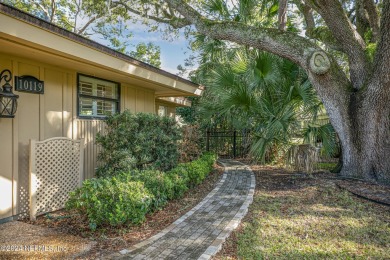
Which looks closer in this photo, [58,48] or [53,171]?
[58,48]

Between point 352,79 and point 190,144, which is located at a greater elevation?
point 352,79

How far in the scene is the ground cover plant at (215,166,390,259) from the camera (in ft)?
9.70

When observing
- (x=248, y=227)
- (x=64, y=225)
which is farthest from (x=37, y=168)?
(x=248, y=227)

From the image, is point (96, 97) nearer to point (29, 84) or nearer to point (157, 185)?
point (29, 84)

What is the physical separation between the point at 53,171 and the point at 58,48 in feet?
7.15

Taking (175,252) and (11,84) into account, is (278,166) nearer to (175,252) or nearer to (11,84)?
(175,252)

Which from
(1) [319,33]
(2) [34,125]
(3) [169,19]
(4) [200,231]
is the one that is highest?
(3) [169,19]

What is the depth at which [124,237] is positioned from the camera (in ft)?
11.0

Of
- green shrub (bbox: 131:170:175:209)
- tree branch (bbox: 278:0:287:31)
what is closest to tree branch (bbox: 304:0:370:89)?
tree branch (bbox: 278:0:287:31)

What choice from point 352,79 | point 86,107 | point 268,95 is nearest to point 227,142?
point 268,95

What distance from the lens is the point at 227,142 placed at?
40.2 ft

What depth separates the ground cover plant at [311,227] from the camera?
116 inches

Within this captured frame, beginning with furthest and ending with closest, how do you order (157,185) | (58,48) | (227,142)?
1. (227,142)
2. (157,185)
3. (58,48)

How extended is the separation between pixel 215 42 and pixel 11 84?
23.5 ft
